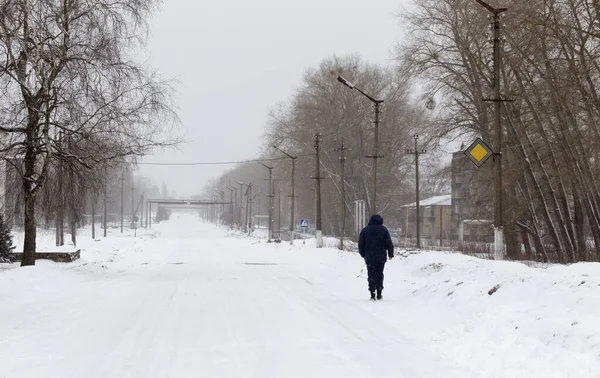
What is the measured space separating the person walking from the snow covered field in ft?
1.54

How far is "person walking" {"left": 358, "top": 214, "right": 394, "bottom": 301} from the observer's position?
1267 centimetres

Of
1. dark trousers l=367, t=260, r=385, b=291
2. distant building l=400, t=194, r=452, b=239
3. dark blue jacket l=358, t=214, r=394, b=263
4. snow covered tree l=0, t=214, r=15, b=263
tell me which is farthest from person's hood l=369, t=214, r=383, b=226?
→ distant building l=400, t=194, r=452, b=239

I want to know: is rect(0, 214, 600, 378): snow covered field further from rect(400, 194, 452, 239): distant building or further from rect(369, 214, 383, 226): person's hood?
rect(400, 194, 452, 239): distant building

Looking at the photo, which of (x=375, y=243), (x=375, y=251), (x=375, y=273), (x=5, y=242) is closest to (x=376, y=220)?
(x=375, y=243)

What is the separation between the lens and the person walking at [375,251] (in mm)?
12672

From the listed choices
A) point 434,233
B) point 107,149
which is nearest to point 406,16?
point 107,149

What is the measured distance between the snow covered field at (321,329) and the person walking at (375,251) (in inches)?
18.5

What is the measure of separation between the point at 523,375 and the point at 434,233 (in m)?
79.7

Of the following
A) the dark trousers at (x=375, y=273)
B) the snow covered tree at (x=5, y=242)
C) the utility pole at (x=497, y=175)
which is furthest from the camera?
the snow covered tree at (x=5, y=242)

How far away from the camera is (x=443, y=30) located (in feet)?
100

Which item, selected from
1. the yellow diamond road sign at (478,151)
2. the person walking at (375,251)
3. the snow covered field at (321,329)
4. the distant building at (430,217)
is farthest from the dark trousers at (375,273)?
the distant building at (430,217)

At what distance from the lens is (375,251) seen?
500 inches

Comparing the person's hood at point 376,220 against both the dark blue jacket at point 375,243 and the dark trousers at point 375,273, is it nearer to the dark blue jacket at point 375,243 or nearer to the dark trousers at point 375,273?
the dark blue jacket at point 375,243

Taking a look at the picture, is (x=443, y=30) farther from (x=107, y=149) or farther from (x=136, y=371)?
(x=136, y=371)
